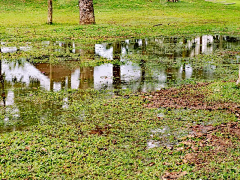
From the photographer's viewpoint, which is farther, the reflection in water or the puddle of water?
the reflection in water

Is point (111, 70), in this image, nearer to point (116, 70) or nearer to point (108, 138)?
point (116, 70)

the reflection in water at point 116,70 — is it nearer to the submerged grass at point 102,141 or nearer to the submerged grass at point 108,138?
the submerged grass at point 108,138

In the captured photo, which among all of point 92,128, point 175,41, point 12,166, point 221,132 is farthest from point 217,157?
point 175,41

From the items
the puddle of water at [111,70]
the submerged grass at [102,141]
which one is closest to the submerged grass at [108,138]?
the submerged grass at [102,141]

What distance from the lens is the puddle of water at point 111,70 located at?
10.2 metres

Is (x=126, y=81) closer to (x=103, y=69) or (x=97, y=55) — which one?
(x=103, y=69)

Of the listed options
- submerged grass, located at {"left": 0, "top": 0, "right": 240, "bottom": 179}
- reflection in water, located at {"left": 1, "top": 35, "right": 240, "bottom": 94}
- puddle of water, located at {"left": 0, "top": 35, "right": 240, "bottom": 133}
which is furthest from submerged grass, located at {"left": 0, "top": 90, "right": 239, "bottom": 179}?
reflection in water, located at {"left": 1, "top": 35, "right": 240, "bottom": 94}

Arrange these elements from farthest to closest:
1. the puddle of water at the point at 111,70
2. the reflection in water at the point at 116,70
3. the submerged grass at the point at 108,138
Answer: the reflection in water at the point at 116,70 → the puddle of water at the point at 111,70 → the submerged grass at the point at 108,138

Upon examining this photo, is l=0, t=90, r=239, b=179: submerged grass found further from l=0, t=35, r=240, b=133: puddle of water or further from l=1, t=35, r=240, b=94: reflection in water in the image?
l=1, t=35, r=240, b=94: reflection in water

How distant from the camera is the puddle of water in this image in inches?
403

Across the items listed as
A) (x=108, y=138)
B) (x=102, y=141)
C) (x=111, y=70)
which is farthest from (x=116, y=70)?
(x=102, y=141)

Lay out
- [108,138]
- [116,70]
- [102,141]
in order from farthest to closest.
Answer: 1. [116,70]
2. [108,138]
3. [102,141]

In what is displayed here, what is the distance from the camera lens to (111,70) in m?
12.1

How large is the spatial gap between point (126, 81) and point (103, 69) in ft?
6.04
